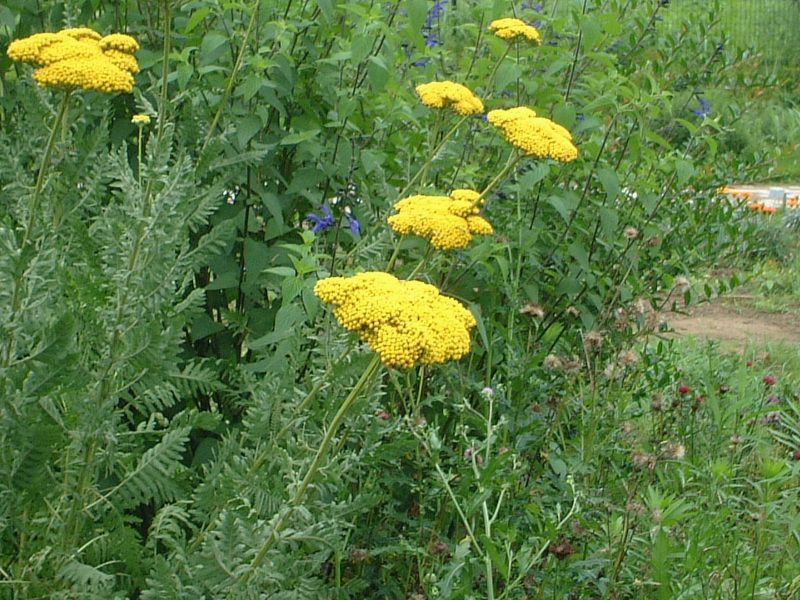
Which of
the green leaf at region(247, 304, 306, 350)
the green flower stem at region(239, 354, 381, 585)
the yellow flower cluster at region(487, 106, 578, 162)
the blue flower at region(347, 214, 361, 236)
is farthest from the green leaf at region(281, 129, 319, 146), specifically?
the green flower stem at region(239, 354, 381, 585)

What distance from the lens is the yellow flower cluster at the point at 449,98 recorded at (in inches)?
100

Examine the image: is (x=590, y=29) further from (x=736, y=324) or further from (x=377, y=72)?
(x=736, y=324)

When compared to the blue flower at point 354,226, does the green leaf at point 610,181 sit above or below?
above

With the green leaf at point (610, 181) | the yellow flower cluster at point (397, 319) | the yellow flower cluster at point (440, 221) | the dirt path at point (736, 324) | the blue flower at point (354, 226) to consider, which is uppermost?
the yellow flower cluster at point (397, 319)

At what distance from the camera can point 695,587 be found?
2.69m

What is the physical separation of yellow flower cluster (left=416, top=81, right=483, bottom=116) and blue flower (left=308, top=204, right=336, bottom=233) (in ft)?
1.75

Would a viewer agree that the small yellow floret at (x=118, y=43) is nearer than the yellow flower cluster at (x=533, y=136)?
Yes

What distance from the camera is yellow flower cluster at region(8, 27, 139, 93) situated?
2.00 meters

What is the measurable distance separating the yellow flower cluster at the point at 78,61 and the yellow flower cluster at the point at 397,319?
0.57 m

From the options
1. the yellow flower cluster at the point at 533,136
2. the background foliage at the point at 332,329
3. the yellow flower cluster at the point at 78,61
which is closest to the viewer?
the yellow flower cluster at the point at 78,61

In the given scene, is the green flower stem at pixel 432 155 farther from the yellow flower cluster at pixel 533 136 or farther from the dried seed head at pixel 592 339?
the dried seed head at pixel 592 339

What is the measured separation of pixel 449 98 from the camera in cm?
257

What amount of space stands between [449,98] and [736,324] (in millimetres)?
4322

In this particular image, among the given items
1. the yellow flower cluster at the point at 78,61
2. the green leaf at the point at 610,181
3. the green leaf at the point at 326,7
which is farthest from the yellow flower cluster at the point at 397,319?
the green leaf at the point at 610,181
